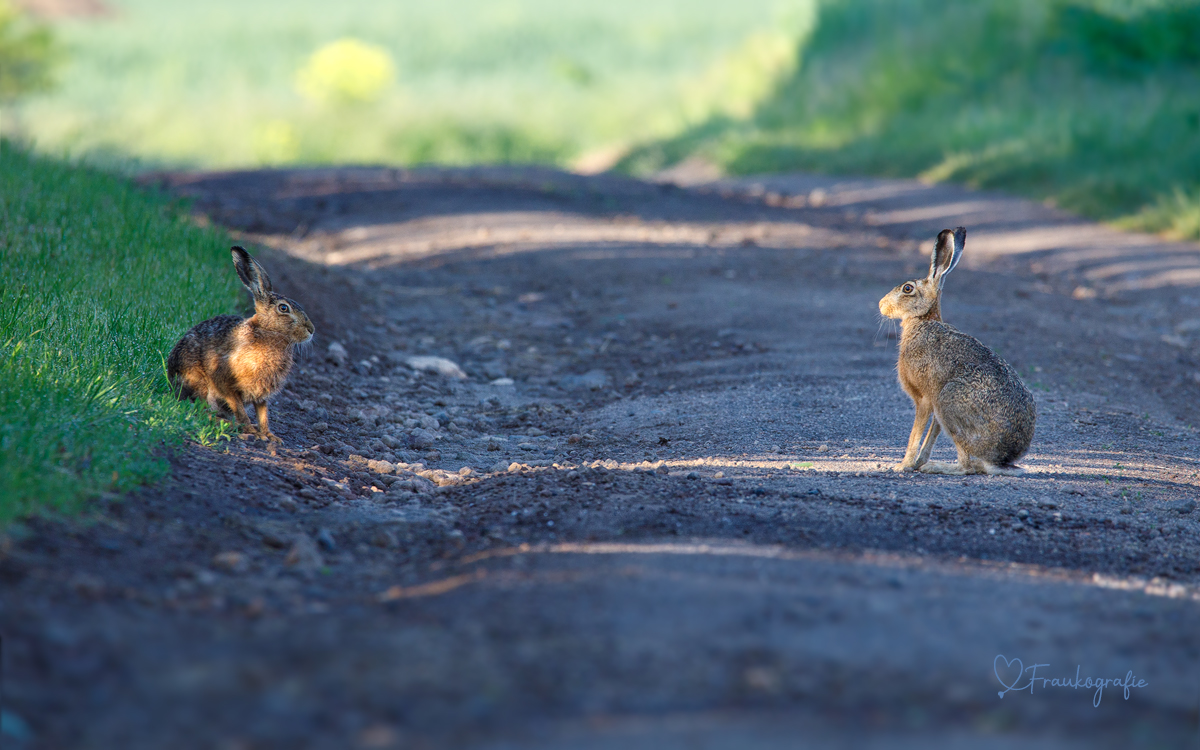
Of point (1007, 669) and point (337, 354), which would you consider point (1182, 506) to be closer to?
point (1007, 669)

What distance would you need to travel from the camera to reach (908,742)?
8.52 ft

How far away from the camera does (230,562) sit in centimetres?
405

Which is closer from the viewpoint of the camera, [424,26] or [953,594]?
[953,594]

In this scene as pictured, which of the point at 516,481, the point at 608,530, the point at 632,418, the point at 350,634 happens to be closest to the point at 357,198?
the point at 632,418

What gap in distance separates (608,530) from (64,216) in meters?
6.08

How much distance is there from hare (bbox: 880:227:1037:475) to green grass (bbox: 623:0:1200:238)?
9794mm

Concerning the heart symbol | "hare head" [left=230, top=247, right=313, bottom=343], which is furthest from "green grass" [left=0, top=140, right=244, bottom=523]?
the heart symbol

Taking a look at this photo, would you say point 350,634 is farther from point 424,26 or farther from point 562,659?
point 424,26

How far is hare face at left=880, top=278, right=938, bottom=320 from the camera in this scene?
6395 millimetres

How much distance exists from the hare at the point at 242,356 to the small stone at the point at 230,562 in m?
1.63

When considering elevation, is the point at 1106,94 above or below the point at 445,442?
above

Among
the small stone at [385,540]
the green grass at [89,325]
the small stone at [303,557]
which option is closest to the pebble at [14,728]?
the green grass at [89,325]

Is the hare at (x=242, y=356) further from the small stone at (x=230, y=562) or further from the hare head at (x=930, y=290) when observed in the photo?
the hare head at (x=930, y=290)

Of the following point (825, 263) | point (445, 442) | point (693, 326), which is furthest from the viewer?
point (825, 263)
